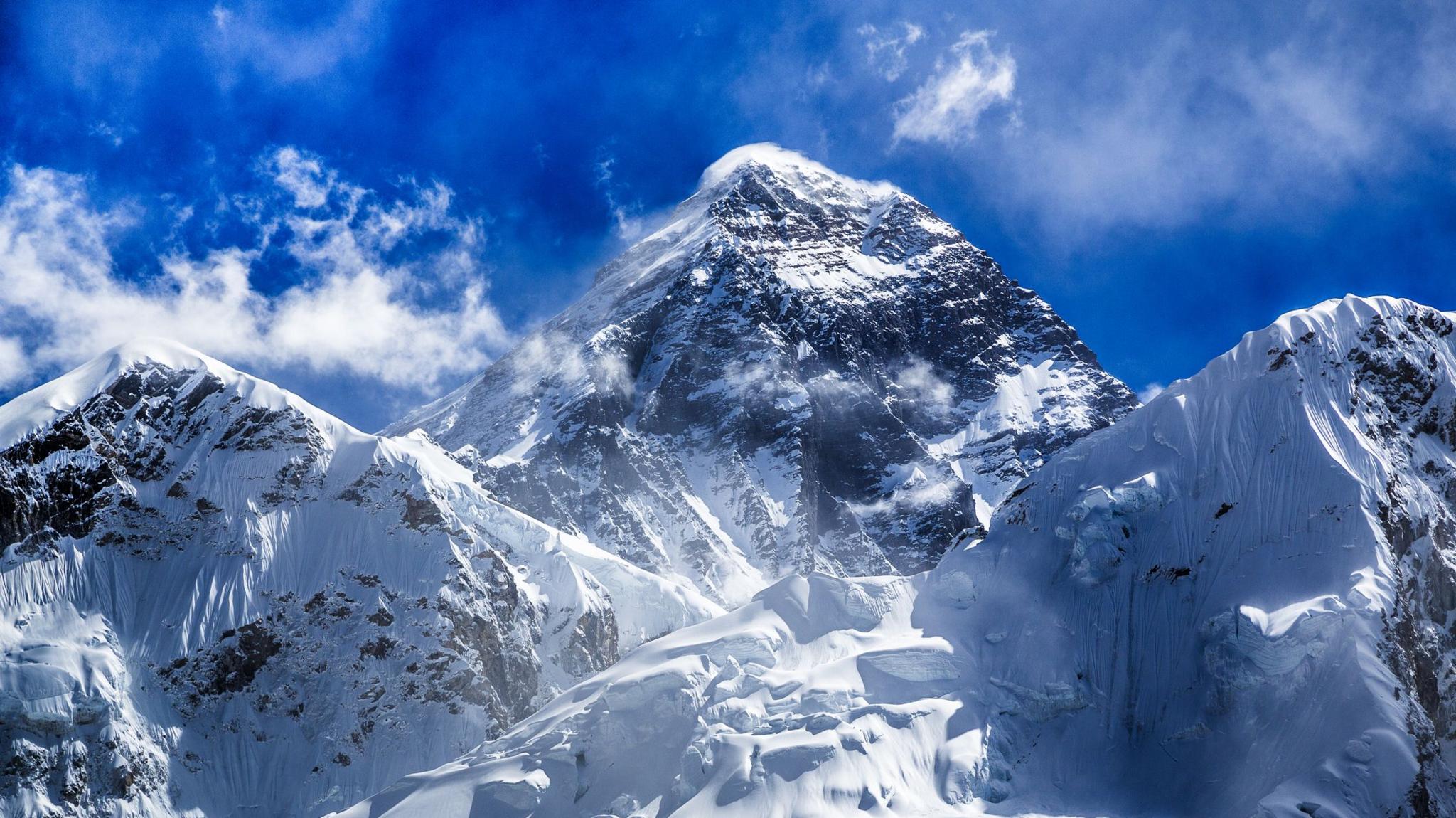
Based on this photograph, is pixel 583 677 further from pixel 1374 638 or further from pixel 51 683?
pixel 1374 638

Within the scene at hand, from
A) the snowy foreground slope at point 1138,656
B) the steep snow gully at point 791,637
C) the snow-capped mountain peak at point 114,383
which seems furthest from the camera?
the snow-capped mountain peak at point 114,383

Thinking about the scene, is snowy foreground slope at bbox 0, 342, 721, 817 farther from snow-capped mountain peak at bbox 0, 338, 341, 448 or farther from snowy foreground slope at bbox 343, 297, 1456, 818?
snowy foreground slope at bbox 343, 297, 1456, 818

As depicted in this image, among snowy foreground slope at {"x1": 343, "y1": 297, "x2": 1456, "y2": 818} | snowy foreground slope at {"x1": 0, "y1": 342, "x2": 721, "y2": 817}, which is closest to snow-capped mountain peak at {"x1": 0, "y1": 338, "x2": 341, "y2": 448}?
snowy foreground slope at {"x1": 0, "y1": 342, "x2": 721, "y2": 817}

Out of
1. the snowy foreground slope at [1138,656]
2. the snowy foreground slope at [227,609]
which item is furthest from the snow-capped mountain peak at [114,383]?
the snowy foreground slope at [1138,656]

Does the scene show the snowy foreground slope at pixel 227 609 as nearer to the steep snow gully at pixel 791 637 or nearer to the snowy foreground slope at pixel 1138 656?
the steep snow gully at pixel 791 637

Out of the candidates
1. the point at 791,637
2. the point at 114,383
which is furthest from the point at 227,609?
the point at 791,637
